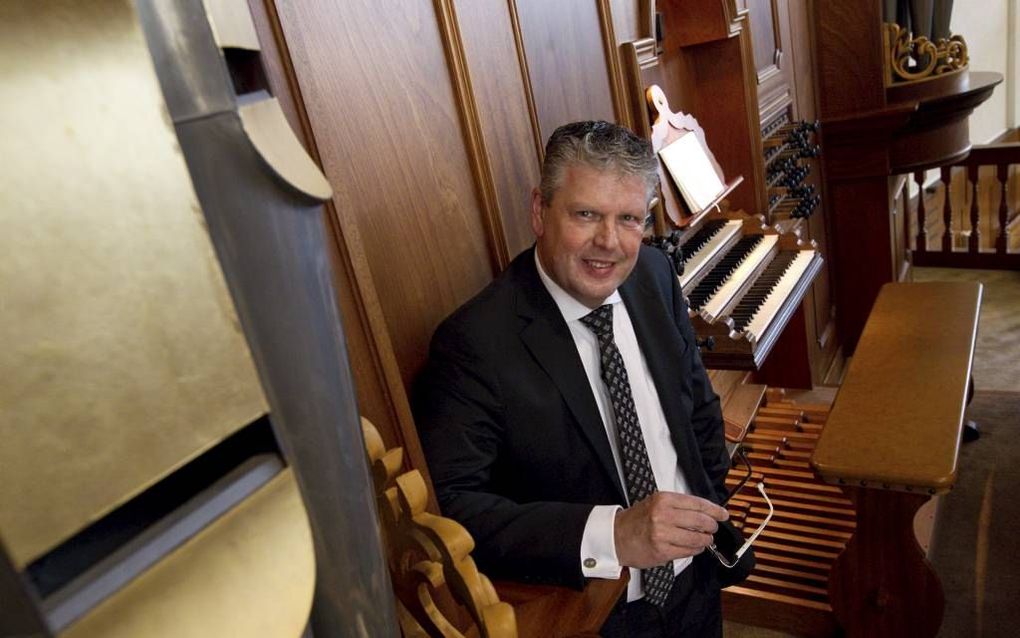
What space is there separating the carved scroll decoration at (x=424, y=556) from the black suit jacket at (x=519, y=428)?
0.95 feet

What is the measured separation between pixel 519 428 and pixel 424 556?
48 cm

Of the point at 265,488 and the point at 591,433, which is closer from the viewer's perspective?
the point at 265,488

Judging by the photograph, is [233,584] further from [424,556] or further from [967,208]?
[967,208]

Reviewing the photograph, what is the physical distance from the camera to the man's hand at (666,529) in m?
1.26

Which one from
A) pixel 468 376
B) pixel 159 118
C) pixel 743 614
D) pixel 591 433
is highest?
pixel 159 118

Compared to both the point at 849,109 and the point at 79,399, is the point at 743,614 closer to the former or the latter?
the point at 79,399

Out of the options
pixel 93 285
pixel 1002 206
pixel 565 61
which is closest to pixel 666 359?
pixel 565 61

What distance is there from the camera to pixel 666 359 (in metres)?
1.70

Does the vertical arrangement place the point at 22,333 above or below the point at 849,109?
above

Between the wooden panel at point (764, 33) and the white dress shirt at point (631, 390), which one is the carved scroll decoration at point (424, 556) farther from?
the wooden panel at point (764, 33)

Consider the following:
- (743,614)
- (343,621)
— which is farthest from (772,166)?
(343,621)

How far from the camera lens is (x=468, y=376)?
1436 millimetres

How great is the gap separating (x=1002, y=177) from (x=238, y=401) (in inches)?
238

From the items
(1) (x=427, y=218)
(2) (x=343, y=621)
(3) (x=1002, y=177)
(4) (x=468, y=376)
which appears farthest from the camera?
(3) (x=1002, y=177)
